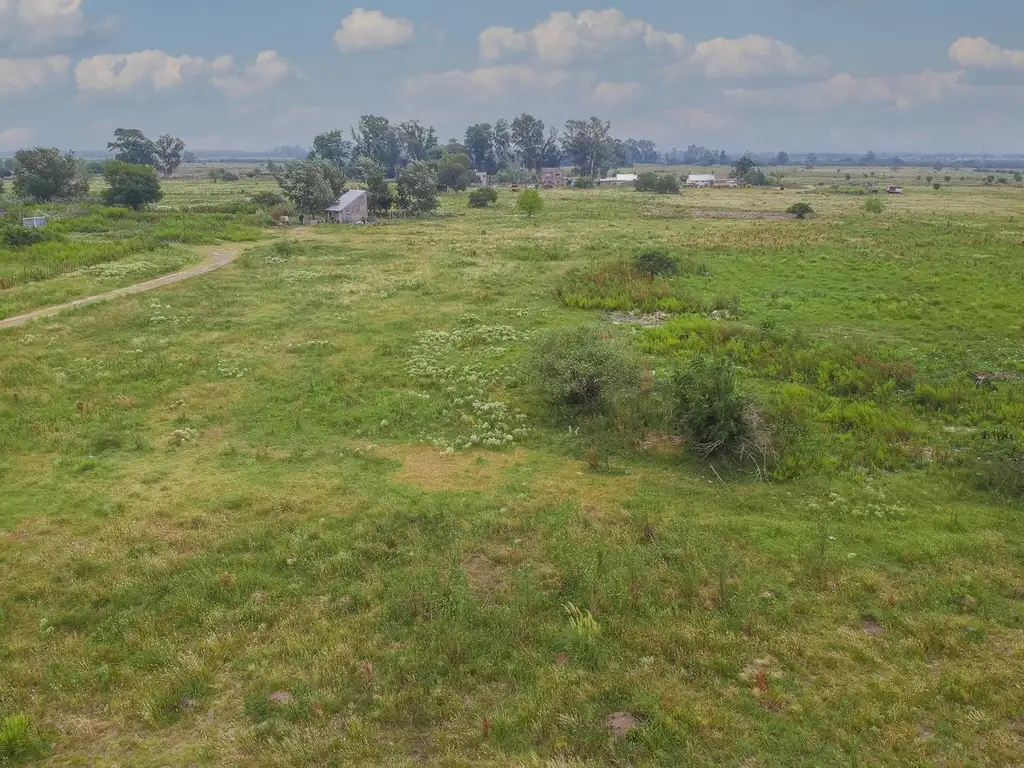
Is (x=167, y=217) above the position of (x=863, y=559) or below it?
above

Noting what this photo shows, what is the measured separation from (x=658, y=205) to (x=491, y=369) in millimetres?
78760

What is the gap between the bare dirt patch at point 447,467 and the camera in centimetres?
1719

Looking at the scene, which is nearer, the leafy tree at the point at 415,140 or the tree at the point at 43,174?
the tree at the point at 43,174

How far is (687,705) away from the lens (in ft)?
31.7

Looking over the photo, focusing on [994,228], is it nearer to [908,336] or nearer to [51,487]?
[908,336]

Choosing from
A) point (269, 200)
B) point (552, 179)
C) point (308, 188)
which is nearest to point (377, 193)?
point (308, 188)

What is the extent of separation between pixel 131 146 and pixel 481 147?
8542 centimetres

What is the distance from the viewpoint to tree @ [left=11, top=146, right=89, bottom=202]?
77750mm

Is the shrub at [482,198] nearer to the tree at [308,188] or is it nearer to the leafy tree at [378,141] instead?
the tree at [308,188]

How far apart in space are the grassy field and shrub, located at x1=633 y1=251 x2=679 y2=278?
1042 cm

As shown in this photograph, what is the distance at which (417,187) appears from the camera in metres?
81.7

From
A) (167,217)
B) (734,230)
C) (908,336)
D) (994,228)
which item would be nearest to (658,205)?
(734,230)

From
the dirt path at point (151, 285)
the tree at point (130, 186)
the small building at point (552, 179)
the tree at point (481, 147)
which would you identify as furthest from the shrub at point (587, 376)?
the tree at point (481, 147)

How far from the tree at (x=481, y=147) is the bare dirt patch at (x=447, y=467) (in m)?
172
